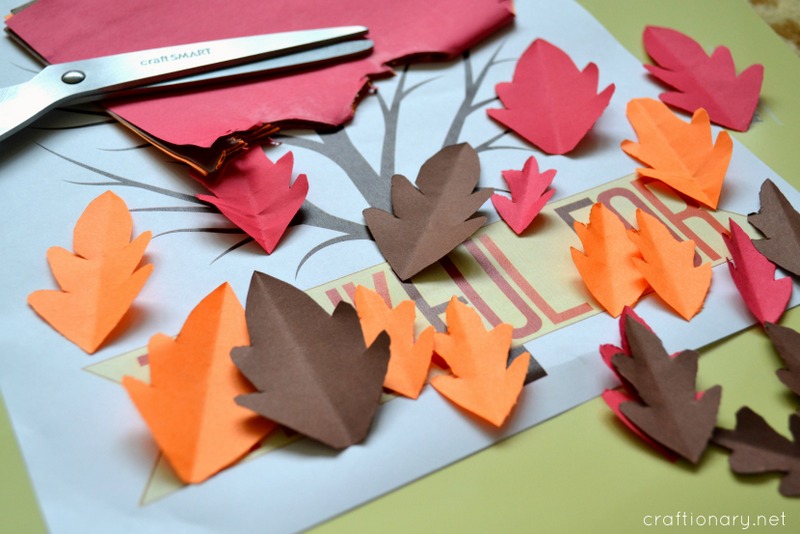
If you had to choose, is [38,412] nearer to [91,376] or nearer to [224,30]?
[91,376]

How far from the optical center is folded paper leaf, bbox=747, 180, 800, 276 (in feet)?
2.02

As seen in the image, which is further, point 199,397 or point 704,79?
point 704,79

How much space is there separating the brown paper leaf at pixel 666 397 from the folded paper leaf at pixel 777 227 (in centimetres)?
15

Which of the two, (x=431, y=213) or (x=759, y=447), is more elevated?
(x=431, y=213)

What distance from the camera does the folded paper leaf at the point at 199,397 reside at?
0.48 metres

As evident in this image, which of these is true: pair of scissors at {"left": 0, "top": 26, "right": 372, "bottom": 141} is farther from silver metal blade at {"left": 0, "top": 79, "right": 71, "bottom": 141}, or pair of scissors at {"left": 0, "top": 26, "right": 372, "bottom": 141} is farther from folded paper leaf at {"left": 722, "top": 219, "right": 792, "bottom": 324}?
folded paper leaf at {"left": 722, "top": 219, "right": 792, "bottom": 324}

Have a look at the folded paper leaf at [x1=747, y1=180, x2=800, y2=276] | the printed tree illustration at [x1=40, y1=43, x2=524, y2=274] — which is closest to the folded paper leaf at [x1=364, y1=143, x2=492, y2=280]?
the printed tree illustration at [x1=40, y1=43, x2=524, y2=274]

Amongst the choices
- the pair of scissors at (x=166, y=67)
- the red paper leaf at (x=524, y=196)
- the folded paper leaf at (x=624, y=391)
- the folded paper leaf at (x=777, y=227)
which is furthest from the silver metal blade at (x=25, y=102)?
the folded paper leaf at (x=777, y=227)

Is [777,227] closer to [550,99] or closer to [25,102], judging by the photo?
[550,99]

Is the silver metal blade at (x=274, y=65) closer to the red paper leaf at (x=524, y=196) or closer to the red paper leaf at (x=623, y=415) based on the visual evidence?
the red paper leaf at (x=524, y=196)

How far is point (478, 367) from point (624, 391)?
0.34 feet

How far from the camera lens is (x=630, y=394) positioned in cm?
53

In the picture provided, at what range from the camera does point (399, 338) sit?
0.54m

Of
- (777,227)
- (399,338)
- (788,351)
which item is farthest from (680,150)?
(399,338)
